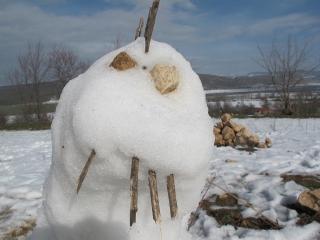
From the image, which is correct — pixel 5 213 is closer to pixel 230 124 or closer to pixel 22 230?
pixel 22 230

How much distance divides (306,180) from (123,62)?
2.92 metres

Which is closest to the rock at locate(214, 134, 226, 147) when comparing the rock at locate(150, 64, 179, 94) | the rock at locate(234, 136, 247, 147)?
the rock at locate(234, 136, 247, 147)

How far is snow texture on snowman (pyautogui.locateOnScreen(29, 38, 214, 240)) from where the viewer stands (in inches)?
32.2

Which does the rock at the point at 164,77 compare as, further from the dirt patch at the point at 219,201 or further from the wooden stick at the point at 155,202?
the dirt patch at the point at 219,201

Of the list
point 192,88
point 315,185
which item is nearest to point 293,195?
point 315,185

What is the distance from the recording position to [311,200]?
2.23 m

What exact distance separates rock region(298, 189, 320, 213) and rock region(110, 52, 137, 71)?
2.06 metres

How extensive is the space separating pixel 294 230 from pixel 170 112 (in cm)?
169

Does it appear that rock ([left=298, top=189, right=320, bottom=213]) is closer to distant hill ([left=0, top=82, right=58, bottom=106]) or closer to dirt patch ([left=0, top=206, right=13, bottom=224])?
dirt patch ([left=0, top=206, right=13, bottom=224])

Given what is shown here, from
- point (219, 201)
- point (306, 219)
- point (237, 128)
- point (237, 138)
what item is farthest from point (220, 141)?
point (306, 219)

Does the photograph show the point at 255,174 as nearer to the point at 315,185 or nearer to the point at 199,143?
the point at 315,185

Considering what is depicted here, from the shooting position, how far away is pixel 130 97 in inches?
33.2

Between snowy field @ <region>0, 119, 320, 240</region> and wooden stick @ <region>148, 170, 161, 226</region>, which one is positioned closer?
wooden stick @ <region>148, 170, 161, 226</region>

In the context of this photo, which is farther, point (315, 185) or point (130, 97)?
point (315, 185)
